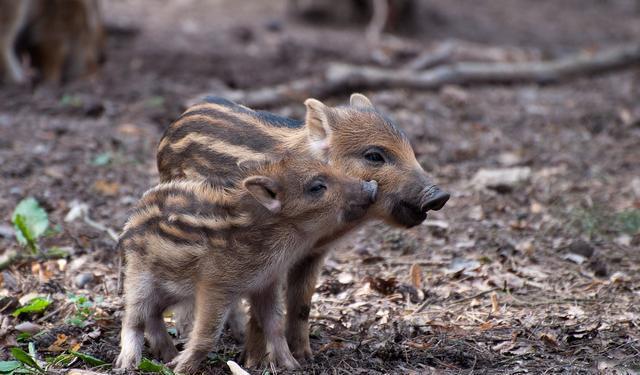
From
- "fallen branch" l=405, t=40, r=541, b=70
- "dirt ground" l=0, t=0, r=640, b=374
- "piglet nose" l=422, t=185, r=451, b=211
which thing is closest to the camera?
"piglet nose" l=422, t=185, r=451, b=211

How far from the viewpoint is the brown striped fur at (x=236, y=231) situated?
14.1 ft

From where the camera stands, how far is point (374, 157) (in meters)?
4.79

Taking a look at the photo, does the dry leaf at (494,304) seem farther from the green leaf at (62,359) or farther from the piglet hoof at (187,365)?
the green leaf at (62,359)

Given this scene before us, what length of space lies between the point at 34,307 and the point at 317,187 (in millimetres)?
1882

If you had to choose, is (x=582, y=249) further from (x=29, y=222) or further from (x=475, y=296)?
(x=29, y=222)

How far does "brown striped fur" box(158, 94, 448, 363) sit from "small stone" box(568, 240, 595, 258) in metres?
1.95

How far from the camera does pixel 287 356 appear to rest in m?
4.60

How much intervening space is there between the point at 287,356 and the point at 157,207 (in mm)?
1040

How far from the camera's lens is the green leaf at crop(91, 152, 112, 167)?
307 inches

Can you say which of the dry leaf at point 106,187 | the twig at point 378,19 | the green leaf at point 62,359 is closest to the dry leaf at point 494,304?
the green leaf at point 62,359

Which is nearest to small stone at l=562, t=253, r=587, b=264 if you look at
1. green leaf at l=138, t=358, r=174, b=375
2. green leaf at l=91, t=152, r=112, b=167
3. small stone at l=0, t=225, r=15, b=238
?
green leaf at l=138, t=358, r=174, b=375

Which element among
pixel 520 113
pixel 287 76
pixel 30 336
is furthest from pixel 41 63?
pixel 30 336

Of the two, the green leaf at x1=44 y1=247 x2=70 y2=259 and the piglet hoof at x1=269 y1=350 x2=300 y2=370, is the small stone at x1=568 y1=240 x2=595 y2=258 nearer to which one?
the piglet hoof at x1=269 y1=350 x2=300 y2=370

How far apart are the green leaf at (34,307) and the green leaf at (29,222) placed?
770mm
